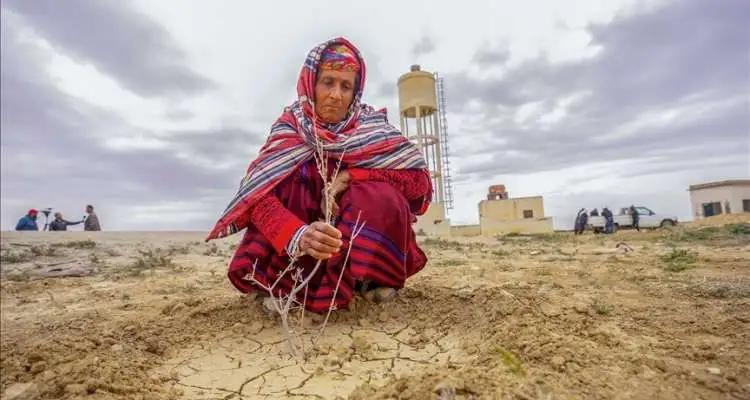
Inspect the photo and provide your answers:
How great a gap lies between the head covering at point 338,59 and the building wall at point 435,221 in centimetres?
1613

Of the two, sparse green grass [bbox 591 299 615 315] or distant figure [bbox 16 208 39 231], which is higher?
distant figure [bbox 16 208 39 231]

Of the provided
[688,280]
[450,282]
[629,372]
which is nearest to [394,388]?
[629,372]

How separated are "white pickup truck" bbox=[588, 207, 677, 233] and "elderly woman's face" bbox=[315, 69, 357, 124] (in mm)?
19672

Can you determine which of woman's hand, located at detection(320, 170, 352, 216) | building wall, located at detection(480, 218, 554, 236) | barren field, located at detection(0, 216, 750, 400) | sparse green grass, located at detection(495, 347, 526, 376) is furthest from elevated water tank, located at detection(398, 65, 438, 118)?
sparse green grass, located at detection(495, 347, 526, 376)

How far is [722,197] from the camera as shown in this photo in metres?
22.2

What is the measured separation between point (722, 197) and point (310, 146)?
27393mm

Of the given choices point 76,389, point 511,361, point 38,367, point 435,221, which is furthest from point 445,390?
point 435,221

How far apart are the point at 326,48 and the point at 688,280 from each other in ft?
8.51

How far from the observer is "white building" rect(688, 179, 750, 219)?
856 inches

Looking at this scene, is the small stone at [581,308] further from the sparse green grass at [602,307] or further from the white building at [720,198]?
the white building at [720,198]

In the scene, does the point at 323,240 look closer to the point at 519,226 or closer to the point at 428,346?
the point at 428,346

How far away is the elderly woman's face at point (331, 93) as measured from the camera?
226cm

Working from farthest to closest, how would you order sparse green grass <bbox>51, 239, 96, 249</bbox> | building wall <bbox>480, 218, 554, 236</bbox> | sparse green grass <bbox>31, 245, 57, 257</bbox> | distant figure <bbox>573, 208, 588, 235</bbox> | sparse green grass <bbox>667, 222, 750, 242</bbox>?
building wall <bbox>480, 218, 554, 236</bbox>
distant figure <bbox>573, 208, 588, 235</bbox>
sparse green grass <bbox>667, 222, 750, 242</bbox>
sparse green grass <bbox>51, 239, 96, 249</bbox>
sparse green grass <bbox>31, 245, 57, 257</bbox>

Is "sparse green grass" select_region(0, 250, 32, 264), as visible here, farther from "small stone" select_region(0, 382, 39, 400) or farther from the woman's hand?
the woman's hand
